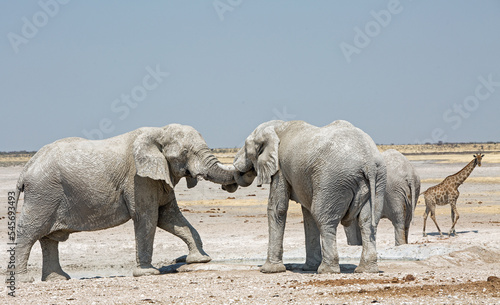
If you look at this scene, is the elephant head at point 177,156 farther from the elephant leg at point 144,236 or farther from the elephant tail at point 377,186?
the elephant tail at point 377,186

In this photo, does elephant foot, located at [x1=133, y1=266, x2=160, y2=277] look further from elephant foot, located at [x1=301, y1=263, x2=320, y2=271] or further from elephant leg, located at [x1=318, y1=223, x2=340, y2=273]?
elephant leg, located at [x1=318, y1=223, x2=340, y2=273]

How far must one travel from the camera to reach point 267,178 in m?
11.7

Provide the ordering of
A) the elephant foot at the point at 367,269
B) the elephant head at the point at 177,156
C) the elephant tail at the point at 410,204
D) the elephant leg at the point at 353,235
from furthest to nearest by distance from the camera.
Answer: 1. the elephant tail at the point at 410,204
2. the elephant leg at the point at 353,235
3. the elephant head at the point at 177,156
4. the elephant foot at the point at 367,269

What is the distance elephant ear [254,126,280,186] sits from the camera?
11.6 meters

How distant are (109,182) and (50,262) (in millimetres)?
1864

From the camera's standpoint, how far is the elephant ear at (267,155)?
11.6m

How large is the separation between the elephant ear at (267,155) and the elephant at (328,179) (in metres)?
0.02

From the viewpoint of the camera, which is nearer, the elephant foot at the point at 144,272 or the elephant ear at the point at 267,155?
the elephant ear at the point at 267,155

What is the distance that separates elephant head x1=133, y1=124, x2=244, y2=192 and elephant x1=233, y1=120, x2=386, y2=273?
0.81m

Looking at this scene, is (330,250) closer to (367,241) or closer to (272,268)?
(367,241)

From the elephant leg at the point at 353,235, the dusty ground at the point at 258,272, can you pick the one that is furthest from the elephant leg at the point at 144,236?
the elephant leg at the point at 353,235

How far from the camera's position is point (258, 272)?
11969 millimetres

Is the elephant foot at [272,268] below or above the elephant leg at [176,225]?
below

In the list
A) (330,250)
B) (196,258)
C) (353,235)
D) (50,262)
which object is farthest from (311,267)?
(50,262)
